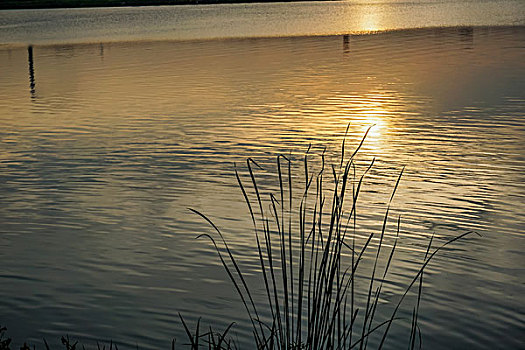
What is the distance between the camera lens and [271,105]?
13.3 meters

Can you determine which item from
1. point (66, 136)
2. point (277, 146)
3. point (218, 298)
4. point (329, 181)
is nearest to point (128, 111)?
point (66, 136)

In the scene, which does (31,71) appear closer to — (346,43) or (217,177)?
(346,43)

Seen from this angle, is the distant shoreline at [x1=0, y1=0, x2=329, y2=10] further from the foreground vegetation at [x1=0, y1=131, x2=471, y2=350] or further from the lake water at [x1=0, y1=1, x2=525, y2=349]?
the foreground vegetation at [x1=0, y1=131, x2=471, y2=350]

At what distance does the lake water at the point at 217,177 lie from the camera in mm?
5508

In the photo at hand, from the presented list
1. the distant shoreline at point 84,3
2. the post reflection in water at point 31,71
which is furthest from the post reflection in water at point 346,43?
the distant shoreline at point 84,3

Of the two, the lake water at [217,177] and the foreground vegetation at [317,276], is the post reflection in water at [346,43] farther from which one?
the foreground vegetation at [317,276]

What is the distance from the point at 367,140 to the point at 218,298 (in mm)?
5285

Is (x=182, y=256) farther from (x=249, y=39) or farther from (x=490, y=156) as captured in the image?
(x=249, y=39)

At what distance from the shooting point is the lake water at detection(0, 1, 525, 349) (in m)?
5.51

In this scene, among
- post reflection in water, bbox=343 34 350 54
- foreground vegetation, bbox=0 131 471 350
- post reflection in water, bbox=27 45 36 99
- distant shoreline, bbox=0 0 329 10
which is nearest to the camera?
foreground vegetation, bbox=0 131 471 350

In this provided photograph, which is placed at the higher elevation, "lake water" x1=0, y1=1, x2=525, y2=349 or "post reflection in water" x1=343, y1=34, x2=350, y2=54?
"post reflection in water" x1=343, y1=34, x2=350, y2=54

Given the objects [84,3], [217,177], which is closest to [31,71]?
[217,177]

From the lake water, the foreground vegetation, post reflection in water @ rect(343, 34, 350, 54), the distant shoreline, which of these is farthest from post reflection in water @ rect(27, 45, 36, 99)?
the distant shoreline

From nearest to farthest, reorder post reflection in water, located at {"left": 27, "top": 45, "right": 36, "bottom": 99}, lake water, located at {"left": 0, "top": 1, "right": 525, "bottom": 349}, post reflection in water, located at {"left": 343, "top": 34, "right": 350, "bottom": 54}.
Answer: lake water, located at {"left": 0, "top": 1, "right": 525, "bottom": 349}, post reflection in water, located at {"left": 27, "top": 45, "right": 36, "bottom": 99}, post reflection in water, located at {"left": 343, "top": 34, "right": 350, "bottom": 54}
